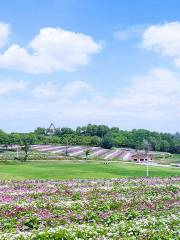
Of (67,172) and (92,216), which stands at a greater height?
(92,216)

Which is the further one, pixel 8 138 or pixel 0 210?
pixel 8 138

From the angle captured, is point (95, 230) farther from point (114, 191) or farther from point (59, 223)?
point (114, 191)

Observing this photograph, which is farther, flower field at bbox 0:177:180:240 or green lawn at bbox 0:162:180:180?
green lawn at bbox 0:162:180:180

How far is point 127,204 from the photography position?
25062 mm

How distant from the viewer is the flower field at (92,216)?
1488 cm

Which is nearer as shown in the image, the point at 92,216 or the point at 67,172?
the point at 92,216

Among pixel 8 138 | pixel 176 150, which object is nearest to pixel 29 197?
pixel 8 138

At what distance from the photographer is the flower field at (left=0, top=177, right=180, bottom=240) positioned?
14883mm

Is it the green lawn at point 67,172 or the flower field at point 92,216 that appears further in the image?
the green lawn at point 67,172

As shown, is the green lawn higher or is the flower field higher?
the flower field

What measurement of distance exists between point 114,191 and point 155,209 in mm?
8442

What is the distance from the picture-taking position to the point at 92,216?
2050 cm

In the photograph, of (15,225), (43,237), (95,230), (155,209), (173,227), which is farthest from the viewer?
(155,209)

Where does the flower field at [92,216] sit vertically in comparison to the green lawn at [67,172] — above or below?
above
